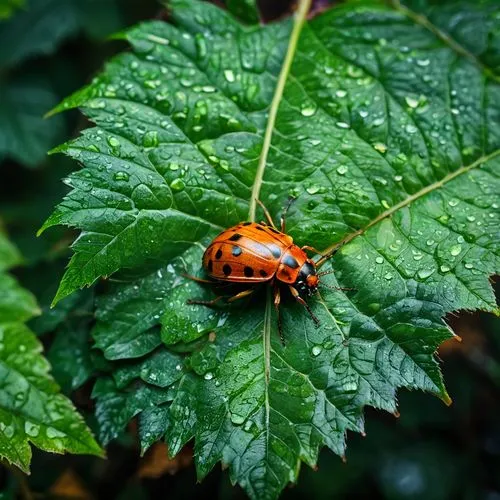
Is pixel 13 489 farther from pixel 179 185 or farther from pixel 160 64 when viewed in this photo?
pixel 160 64

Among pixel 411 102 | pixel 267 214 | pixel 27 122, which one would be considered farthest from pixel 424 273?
pixel 27 122

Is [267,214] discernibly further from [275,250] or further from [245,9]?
[245,9]

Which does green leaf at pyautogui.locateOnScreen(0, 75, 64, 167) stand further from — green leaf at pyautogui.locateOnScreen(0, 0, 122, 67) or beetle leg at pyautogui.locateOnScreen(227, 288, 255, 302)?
beetle leg at pyautogui.locateOnScreen(227, 288, 255, 302)

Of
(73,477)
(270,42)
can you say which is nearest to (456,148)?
(270,42)

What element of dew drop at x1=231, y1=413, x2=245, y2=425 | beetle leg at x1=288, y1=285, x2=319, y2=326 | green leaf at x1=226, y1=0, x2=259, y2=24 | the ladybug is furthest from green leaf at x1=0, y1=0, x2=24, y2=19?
dew drop at x1=231, y1=413, x2=245, y2=425

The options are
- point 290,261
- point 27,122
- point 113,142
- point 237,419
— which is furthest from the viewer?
point 27,122

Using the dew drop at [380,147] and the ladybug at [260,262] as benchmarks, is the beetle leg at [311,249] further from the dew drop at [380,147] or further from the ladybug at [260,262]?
the dew drop at [380,147]
